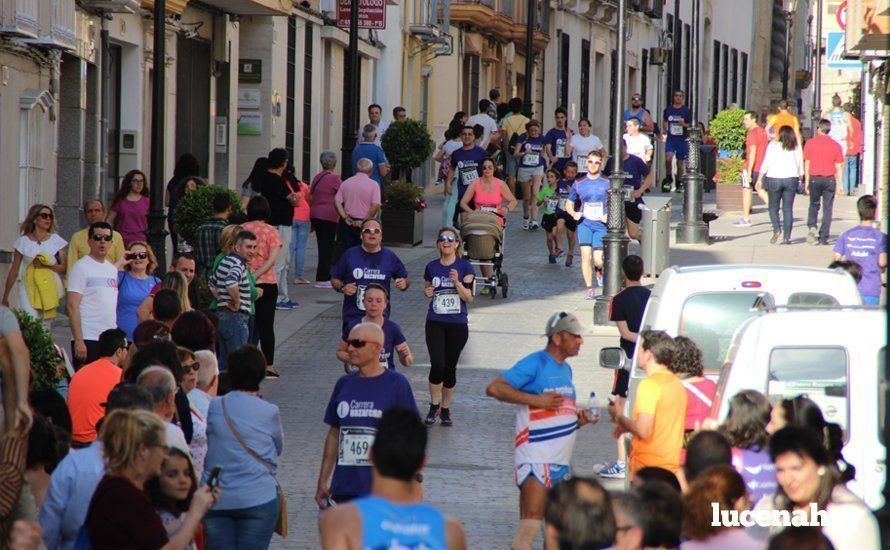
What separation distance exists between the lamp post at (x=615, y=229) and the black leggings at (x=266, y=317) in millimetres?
4774

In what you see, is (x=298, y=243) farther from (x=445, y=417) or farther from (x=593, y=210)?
(x=445, y=417)

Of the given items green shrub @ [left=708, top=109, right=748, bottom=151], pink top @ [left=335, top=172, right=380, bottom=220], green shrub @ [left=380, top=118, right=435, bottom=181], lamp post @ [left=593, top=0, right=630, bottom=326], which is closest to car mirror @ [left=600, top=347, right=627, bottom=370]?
lamp post @ [left=593, top=0, right=630, bottom=326]

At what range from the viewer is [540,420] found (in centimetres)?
916

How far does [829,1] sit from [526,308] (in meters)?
70.7

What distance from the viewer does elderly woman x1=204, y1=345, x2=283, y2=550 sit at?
26.2 feet

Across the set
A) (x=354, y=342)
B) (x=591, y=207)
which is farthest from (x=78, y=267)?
(x=591, y=207)

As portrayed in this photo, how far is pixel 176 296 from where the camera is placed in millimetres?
10844

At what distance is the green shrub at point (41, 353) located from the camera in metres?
10.2

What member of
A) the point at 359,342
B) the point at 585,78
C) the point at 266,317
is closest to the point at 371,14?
the point at 266,317

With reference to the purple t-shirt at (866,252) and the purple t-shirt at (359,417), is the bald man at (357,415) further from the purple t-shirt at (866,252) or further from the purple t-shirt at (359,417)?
the purple t-shirt at (866,252)

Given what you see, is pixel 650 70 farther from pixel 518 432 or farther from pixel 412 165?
pixel 518 432

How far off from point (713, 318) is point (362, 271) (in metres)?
4.25

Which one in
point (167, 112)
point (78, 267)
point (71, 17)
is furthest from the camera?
point (167, 112)

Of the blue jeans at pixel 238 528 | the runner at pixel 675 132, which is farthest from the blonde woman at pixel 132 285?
the runner at pixel 675 132
